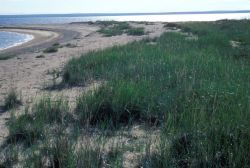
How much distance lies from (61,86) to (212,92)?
4538mm

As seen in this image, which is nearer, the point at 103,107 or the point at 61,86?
the point at 103,107

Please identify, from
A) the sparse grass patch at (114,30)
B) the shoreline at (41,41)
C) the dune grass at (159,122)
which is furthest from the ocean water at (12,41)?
the dune grass at (159,122)

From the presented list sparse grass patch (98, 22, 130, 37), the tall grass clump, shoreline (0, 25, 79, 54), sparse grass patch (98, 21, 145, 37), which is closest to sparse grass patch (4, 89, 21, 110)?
the tall grass clump

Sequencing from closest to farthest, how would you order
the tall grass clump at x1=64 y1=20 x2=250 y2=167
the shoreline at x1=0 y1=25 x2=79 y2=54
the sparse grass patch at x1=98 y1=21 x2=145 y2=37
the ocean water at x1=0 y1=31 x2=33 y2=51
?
the tall grass clump at x1=64 y1=20 x2=250 y2=167
the shoreline at x1=0 y1=25 x2=79 y2=54
the sparse grass patch at x1=98 y1=21 x2=145 y2=37
the ocean water at x1=0 y1=31 x2=33 y2=51

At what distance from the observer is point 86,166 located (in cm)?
445

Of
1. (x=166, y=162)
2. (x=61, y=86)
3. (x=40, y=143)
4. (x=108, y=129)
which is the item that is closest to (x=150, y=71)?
(x=61, y=86)

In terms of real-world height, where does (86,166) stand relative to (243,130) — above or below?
below

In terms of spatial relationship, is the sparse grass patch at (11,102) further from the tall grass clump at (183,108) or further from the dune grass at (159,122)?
the tall grass clump at (183,108)

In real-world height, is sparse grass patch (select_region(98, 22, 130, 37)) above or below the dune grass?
below

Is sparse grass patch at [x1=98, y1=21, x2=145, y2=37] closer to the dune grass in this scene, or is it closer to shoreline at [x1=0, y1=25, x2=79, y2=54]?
shoreline at [x1=0, y1=25, x2=79, y2=54]

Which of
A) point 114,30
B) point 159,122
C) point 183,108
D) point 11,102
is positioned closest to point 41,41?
point 114,30

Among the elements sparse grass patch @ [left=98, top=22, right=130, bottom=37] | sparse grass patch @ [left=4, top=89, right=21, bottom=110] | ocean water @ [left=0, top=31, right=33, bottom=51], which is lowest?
ocean water @ [left=0, top=31, right=33, bottom=51]

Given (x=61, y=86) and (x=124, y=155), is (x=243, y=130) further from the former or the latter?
(x=61, y=86)

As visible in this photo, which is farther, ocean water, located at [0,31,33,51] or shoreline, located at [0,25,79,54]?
ocean water, located at [0,31,33,51]
